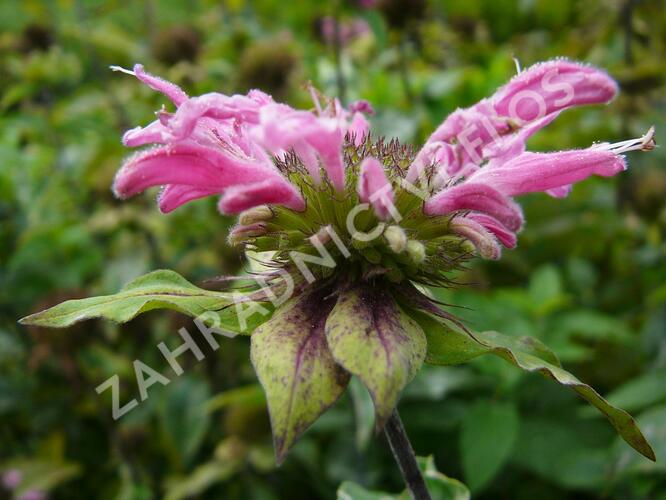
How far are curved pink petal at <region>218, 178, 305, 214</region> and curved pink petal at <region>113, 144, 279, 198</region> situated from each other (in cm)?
3

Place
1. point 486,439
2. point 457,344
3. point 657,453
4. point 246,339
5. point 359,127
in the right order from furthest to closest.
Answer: point 246,339 → point 486,439 → point 657,453 → point 359,127 → point 457,344

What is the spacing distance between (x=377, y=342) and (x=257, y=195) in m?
0.19

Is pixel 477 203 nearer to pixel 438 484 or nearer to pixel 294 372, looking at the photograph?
pixel 294 372

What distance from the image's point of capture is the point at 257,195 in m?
0.67

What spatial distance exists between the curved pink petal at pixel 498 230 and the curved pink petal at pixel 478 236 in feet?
0.19

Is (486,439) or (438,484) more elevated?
(438,484)

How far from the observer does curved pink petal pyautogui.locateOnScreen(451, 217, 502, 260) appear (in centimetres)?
68

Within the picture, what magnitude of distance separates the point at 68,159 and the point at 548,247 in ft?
5.33

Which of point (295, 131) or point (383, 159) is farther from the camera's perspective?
point (383, 159)

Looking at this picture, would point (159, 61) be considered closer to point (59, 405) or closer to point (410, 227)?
point (59, 405)

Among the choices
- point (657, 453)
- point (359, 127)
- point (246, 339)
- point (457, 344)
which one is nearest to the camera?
point (457, 344)

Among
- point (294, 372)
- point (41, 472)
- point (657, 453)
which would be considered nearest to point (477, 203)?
point (294, 372)

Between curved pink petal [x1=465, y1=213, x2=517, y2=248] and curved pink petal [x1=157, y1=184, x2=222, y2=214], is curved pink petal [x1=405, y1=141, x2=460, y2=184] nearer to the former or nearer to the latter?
curved pink petal [x1=465, y1=213, x2=517, y2=248]

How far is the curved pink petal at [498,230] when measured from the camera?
30.2 inches
